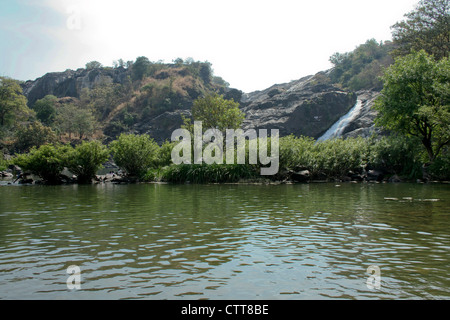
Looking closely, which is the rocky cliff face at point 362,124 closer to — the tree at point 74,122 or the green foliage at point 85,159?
the green foliage at point 85,159

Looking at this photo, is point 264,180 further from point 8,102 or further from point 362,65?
point 362,65

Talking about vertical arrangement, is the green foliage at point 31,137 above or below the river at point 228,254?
above

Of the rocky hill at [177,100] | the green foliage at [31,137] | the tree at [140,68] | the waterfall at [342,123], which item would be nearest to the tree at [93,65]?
the rocky hill at [177,100]

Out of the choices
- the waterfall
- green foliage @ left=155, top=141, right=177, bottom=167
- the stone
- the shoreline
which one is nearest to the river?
the shoreline

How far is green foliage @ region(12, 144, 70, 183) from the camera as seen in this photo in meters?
32.4

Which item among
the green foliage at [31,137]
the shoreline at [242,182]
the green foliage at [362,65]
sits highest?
the green foliage at [362,65]

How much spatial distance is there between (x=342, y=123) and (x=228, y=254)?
75.9 meters

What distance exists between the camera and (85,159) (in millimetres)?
33438

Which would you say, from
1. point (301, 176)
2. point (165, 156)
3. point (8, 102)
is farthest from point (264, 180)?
point (8, 102)

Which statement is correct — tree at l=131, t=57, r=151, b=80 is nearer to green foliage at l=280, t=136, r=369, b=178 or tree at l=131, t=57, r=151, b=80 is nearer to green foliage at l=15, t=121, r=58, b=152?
green foliage at l=15, t=121, r=58, b=152

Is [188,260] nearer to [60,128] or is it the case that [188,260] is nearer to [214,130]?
[214,130]

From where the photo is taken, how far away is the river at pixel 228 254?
5387 mm

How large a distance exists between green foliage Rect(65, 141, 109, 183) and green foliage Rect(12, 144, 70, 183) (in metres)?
0.73

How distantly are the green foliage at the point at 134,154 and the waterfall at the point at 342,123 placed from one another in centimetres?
4552
